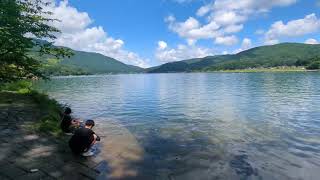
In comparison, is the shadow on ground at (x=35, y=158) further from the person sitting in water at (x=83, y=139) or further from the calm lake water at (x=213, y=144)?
the calm lake water at (x=213, y=144)

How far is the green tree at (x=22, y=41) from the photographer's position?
73.6 feet

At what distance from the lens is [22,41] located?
2322 centimetres

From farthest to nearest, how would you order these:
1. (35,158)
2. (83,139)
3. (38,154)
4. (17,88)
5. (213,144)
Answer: (17,88) < (213,144) < (83,139) < (38,154) < (35,158)

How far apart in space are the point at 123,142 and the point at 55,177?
8653mm

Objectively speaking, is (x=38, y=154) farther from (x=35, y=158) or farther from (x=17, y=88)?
(x=17, y=88)

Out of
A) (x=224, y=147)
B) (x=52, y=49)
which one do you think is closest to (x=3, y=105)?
(x=52, y=49)

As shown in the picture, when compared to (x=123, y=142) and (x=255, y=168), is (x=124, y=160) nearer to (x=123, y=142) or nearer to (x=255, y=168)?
(x=123, y=142)

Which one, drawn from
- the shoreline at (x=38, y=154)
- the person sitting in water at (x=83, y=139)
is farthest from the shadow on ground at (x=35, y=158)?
the person sitting in water at (x=83, y=139)

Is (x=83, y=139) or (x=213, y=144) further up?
(x=83, y=139)

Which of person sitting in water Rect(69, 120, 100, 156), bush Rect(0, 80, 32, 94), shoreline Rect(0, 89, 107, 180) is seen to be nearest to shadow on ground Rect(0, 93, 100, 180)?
shoreline Rect(0, 89, 107, 180)

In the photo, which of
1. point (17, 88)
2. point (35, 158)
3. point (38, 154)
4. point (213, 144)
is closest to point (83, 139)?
point (38, 154)

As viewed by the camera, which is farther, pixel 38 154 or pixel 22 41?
pixel 22 41

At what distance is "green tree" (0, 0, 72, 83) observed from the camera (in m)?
22.4

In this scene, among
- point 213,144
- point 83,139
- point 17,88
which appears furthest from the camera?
point 17,88
